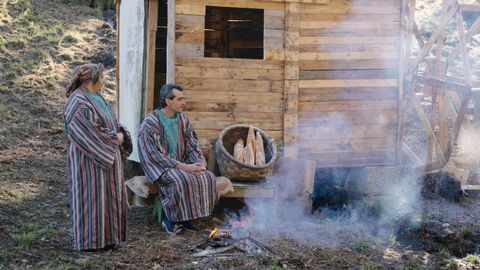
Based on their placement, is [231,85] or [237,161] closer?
[237,161]

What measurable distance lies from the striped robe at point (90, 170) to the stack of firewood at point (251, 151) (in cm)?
208

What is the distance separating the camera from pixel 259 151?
7680 mm

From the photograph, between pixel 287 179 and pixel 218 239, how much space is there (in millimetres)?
2180

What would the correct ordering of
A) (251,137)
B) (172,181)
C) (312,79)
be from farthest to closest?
(312,79) < (251,137) < (172,181)

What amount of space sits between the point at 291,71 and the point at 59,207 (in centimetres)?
368

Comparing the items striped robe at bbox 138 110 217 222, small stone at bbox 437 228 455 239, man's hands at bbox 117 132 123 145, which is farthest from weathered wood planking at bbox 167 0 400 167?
man's hands at bbox 117 132 123 145

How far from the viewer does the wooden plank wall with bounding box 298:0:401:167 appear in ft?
28.1

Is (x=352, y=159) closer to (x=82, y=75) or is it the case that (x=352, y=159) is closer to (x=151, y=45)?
(x=151, y=45)

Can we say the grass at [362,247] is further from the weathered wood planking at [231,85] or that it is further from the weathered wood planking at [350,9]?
the weathered wood planking at [350,9]

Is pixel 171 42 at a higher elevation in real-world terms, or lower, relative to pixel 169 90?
higher

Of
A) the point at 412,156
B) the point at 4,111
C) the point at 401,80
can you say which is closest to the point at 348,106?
the point at 401,80

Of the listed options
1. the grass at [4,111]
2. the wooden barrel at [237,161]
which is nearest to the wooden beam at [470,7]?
the wooden barrel at [237,161]

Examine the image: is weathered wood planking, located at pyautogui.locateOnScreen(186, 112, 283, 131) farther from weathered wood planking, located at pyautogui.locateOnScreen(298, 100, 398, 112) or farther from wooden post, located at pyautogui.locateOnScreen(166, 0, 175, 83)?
wooden post, located at pyautogui.locateOnScreen(166, 0, 175, 83)

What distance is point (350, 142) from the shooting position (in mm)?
8812
